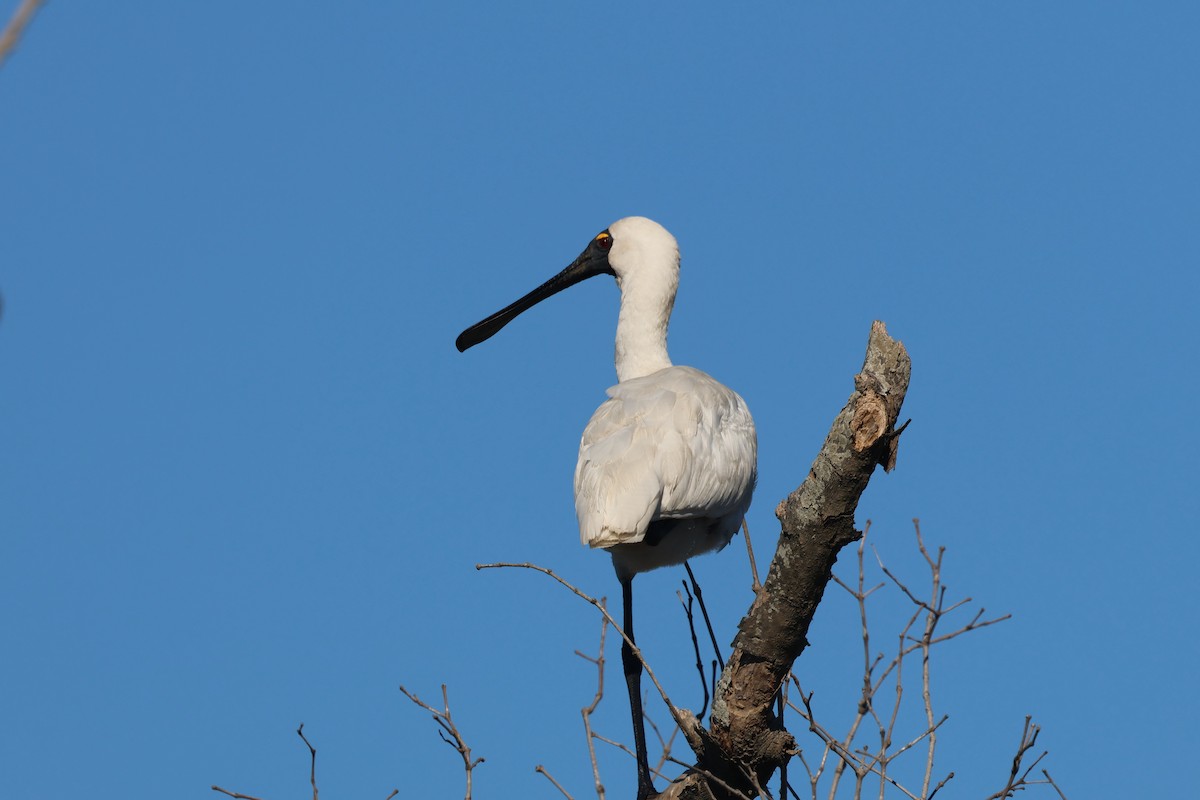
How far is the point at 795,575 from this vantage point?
220 inches

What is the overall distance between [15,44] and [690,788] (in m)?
5.91

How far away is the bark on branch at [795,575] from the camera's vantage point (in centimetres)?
526

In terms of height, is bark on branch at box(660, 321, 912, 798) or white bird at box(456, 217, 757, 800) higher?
white bird at box(456, 217, 757, 800)

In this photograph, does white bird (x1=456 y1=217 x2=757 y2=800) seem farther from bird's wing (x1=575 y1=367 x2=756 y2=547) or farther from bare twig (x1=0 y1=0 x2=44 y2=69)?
bare twig (x1=0 y1=0 x2=44 y2=69)

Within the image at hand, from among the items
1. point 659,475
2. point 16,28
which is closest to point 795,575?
point 659,475

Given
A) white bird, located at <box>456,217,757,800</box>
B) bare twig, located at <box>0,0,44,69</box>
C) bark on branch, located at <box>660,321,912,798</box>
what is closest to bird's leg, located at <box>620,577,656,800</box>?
white bird, located at <box>456,217,757,800</box>

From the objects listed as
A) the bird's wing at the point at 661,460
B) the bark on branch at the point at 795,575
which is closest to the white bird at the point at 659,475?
the bird's wing at the point at 661,460

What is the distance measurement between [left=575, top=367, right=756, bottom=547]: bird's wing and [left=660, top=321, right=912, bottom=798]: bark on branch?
47.1 inches

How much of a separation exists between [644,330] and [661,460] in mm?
2151

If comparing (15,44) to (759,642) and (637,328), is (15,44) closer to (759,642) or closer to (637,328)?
(759,642)

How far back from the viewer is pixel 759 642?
19.0 feet

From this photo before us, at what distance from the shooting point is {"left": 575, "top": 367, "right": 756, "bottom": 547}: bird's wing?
697cm

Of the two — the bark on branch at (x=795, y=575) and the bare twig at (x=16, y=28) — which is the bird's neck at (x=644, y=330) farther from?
the bare twig at (x=16, y=28)

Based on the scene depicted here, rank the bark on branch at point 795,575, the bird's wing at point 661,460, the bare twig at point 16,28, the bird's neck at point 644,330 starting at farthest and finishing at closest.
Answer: the bird's neck at point 644,330, the bird's wing at point 661,460, the bark on branch at point 795,575, the bare twig at point 16,28
